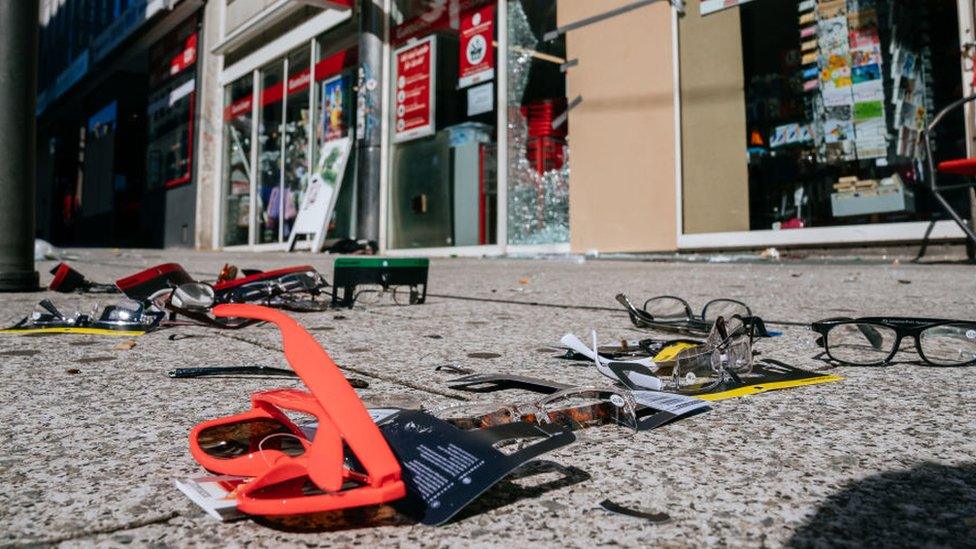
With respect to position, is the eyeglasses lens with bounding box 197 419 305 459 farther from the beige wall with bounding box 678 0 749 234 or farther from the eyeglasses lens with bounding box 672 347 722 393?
the beige wall with bounding box 678 0 749 234

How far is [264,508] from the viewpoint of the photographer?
66 cm

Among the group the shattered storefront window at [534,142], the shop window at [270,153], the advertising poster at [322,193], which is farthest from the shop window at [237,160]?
the shattered storefront window at [534,142]

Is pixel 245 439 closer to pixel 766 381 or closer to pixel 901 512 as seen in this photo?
pixel 901 512

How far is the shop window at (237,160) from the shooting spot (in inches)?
550

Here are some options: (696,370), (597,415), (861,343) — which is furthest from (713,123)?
(597,415)

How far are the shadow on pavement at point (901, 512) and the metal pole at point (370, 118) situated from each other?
31.6 feet

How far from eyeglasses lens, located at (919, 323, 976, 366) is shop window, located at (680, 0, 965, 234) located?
4758 millimetres

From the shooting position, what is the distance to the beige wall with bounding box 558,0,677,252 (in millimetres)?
7344

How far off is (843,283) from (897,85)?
2998mm

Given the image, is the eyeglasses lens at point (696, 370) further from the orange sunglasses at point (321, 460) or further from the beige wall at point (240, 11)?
the beige wall at point (240, 11)

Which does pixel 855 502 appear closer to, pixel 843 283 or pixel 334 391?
pixel 334 391

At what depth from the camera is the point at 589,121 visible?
26.1 ft

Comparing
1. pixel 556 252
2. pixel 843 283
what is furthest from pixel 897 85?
pixel 556 252

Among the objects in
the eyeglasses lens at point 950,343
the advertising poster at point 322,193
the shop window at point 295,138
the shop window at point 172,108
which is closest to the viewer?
the eyeglasses lens at point 950,343
